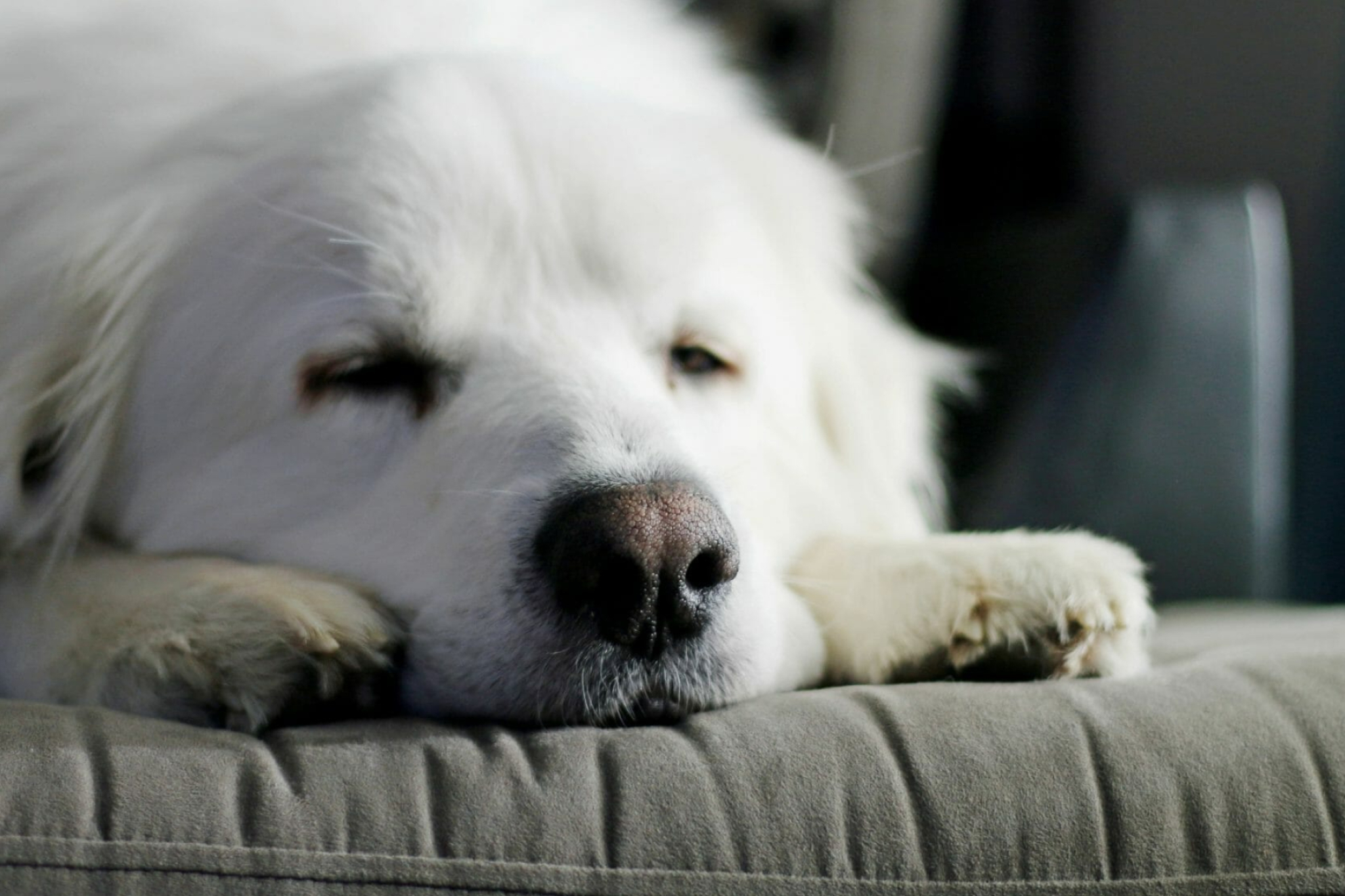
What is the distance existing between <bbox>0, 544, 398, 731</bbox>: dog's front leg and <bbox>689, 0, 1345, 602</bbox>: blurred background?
108cm

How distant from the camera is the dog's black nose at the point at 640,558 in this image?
3.56ft

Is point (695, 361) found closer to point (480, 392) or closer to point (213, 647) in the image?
point (480, 392)

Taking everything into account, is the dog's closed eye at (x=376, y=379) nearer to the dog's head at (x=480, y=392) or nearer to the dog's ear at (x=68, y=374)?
the dog's head at (x=480, y=392)

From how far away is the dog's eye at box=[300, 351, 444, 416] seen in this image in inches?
55.0

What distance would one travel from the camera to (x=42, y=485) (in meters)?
1.51

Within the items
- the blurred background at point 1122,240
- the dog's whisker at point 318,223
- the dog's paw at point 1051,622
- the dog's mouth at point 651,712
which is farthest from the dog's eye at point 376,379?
the blurred background at point 1122,240

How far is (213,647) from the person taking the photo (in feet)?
3.67

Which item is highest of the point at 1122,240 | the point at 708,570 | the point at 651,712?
the point at 1122,240

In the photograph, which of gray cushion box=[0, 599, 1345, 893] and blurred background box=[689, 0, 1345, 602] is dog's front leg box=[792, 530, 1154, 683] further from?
blurred background box=[689, 0, 1345, 602]

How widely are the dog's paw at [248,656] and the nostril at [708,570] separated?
31cm

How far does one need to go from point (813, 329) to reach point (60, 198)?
1.08 m

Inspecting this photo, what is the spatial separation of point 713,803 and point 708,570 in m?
0.23

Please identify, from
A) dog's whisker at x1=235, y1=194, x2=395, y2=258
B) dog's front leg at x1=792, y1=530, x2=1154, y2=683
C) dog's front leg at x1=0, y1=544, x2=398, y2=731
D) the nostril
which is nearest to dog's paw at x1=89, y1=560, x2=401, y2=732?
dog's front leg at x1=0, y1=544, x2=398, y2=731

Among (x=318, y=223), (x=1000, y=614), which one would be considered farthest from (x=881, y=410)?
(x=318, y=223)
